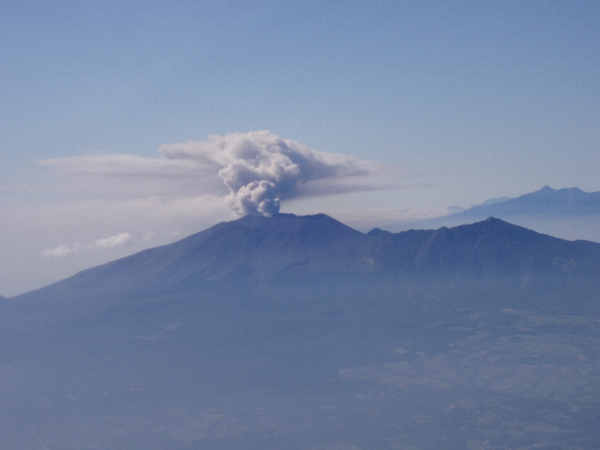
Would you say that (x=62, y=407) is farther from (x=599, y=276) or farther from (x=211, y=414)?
(x=599, y=276)

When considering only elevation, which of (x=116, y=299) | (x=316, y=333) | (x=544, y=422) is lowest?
(x=544, y=422)

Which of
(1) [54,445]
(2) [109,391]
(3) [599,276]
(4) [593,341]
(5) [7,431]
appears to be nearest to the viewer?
(1) [54,445]

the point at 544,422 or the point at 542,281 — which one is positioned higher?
the point at 542,281

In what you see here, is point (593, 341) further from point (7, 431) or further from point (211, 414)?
point (7, 431)

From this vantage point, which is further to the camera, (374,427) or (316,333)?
(316,333)

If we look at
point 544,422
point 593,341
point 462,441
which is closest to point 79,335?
point 462,441

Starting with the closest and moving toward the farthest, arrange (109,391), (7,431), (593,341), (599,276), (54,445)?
1. (54,445)
2. (7,431)
3. (109,391)
4. (593,341)
5. (599,276)
